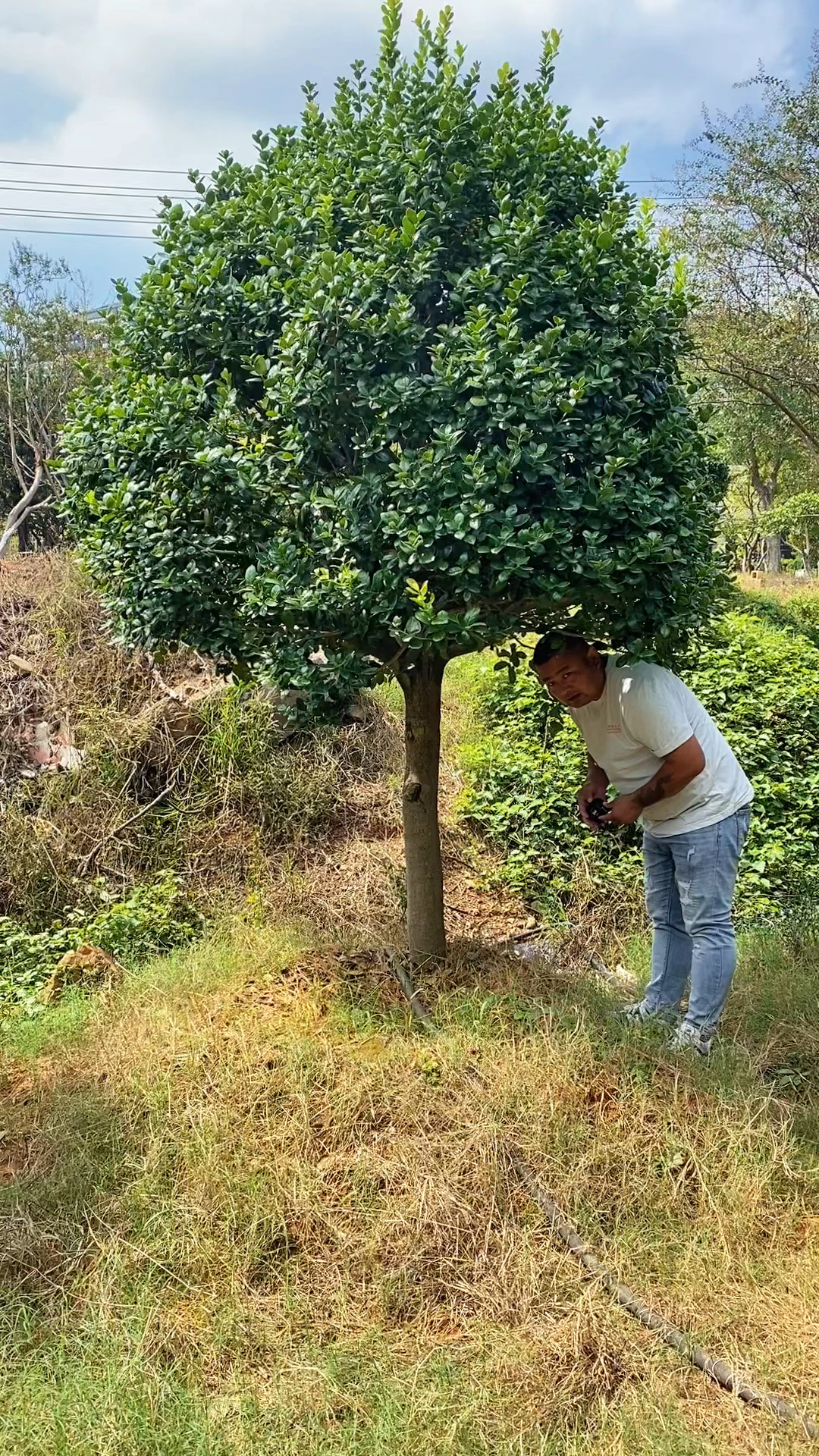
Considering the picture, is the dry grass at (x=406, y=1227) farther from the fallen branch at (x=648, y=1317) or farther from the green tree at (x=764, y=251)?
the green tree at (x=764, y=251)

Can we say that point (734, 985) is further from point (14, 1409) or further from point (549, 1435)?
point (14, 1409)

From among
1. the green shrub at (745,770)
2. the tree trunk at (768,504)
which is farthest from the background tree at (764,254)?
the tree trunk at (768,504)

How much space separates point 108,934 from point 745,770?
3.94 meters

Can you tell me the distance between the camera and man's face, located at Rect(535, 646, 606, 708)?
138 inches

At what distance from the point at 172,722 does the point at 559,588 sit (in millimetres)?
4034

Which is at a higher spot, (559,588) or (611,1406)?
(559,588)

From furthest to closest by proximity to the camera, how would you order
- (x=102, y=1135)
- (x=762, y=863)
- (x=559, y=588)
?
(x=762, y=863)
(x=102, y=1135)
(x=559, y=588)

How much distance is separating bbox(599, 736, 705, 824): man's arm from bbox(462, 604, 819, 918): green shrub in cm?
180

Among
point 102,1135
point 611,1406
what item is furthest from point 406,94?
point 611,1406

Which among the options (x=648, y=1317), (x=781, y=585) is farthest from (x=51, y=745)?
(x=781, y=585)

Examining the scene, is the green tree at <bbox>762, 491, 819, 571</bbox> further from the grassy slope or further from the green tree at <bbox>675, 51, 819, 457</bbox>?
the grassy slope

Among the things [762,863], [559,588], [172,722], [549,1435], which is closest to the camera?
[549,1435]

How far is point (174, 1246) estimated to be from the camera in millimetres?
2811

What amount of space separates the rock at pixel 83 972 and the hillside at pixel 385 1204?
A: 86 millimetres
